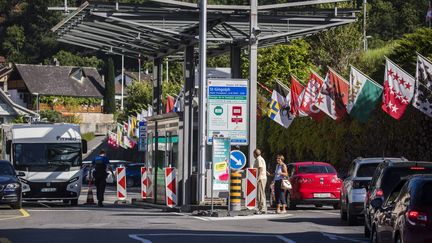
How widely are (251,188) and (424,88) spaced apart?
624 cm

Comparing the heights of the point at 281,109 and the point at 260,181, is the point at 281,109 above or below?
above

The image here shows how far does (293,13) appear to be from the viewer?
111 feet

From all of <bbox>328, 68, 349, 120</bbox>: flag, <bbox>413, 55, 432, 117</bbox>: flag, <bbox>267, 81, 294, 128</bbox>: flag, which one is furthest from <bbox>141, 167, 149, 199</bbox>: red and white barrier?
<bbox>413, 55, 432, 117</bbox>: flag

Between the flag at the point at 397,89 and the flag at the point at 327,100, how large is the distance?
5.09m

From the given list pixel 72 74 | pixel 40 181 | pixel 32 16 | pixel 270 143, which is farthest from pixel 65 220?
pixel 32 16

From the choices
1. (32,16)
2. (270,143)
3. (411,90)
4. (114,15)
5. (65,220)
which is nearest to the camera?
(65,220)

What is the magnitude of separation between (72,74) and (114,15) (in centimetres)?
10521

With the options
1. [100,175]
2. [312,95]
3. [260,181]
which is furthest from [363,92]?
[100,175]

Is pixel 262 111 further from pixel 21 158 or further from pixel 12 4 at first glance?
pixel 12 4

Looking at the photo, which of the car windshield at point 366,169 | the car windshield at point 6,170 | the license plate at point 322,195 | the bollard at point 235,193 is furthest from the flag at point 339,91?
the car windshield at point 366,169

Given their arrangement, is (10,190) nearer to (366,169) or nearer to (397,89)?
(366,169)

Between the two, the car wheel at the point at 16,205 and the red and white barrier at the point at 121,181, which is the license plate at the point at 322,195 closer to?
the red and white barrier at the point at 121,181

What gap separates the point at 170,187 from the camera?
3409 cm

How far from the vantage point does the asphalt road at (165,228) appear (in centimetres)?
2220
